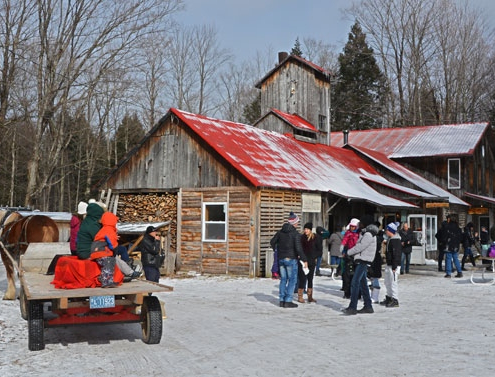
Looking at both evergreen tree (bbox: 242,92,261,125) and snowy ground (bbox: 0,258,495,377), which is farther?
evergreen tree (bbox: 242,92,261,125)

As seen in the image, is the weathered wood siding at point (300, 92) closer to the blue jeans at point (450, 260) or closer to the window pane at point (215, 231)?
the window pane at point (215, 231)

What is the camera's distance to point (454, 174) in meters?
37.7

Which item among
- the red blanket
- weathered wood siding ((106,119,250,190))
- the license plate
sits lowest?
the license plate

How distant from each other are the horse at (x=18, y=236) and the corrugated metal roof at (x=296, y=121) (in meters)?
19.1

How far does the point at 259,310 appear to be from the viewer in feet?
41.5

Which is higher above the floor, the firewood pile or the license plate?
the firewood pile

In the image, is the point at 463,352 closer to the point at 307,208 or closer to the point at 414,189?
the point at 307,208

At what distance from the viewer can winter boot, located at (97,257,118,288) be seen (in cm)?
856

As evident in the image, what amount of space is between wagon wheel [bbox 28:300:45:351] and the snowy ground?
0.14 m

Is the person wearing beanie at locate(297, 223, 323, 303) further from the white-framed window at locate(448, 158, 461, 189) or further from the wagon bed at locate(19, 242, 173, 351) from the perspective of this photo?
the white-framed window at locate(448, 158, 461, 189)

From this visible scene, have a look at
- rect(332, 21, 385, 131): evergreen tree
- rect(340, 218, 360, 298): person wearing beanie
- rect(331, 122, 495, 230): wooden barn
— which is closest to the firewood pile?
rect(340, 218, 360, 298): person wearing beanie

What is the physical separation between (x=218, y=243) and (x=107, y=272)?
41.7ft

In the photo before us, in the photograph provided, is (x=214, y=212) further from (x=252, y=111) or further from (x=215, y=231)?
(x=252, y=111)

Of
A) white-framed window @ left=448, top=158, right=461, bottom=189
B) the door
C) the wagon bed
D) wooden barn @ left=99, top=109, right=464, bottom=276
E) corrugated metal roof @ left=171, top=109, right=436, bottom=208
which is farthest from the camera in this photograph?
white-framed window @ left=448, top=158, right=461, bottom=189
